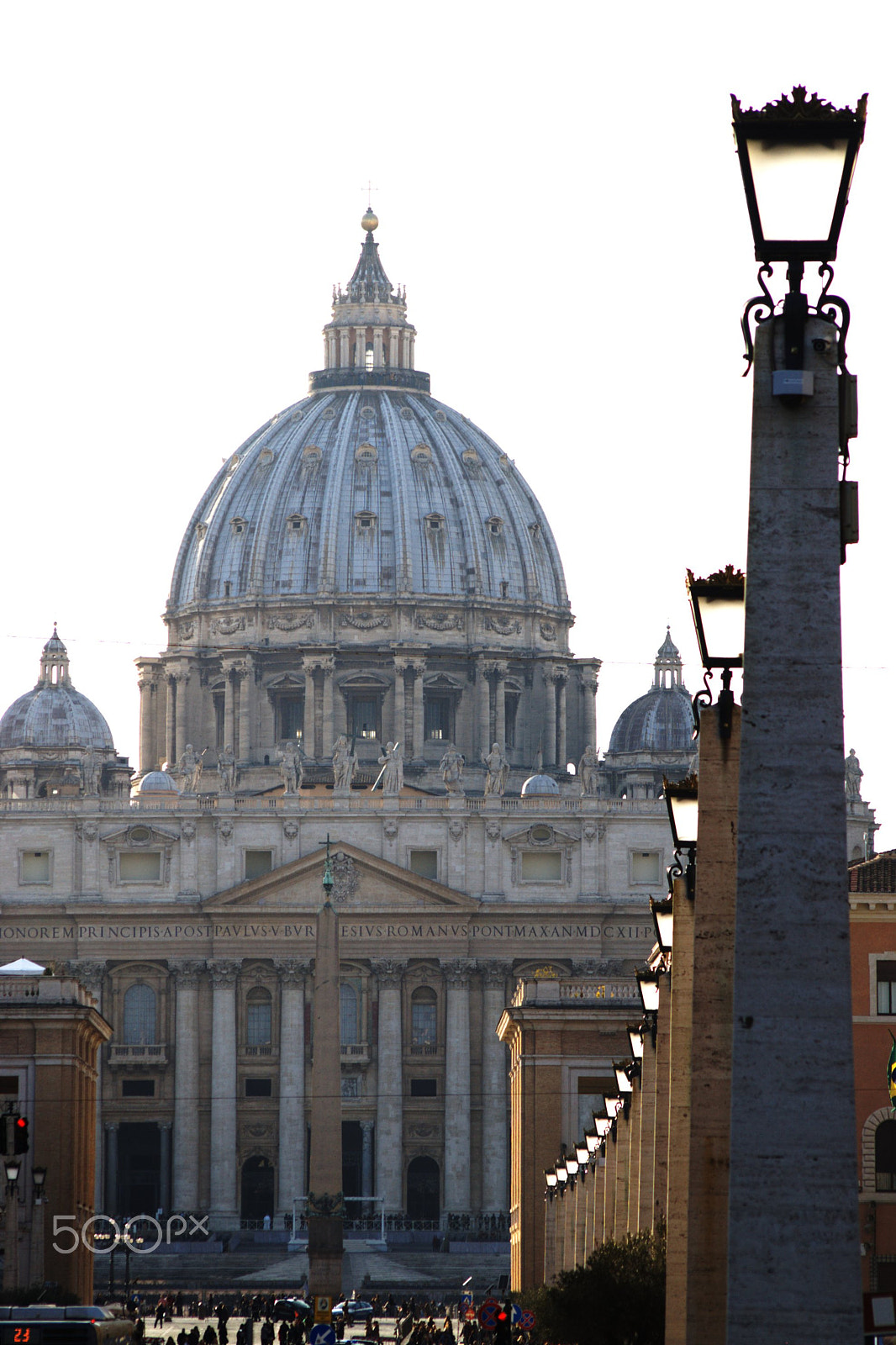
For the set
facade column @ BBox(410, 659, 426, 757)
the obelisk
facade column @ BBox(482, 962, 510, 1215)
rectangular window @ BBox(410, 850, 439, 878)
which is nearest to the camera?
the obelisk

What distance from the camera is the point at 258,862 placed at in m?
121

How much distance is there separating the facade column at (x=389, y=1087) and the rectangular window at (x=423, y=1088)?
0.87 metres

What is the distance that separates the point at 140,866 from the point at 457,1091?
15597 millimetres

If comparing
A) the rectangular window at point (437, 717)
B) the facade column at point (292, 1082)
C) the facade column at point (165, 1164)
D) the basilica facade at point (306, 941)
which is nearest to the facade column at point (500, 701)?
the rectangular window at point (437, 717)

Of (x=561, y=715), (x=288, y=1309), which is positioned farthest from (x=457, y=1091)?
(x=288, y=1309)

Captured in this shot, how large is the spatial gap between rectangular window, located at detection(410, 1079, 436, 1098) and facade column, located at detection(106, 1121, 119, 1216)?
11479mm

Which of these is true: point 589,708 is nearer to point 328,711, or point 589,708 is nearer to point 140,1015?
point 328,711

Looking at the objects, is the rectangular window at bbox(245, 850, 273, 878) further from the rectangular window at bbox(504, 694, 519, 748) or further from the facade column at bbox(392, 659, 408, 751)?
the rectangular window at bbox(504, 694, 519, 748)

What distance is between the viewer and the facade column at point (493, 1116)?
11675 cm

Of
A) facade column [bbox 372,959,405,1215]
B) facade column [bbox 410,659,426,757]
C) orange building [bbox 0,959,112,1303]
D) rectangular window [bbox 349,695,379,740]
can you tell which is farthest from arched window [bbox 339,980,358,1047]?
orange building [bbox 0,959,112,1303]

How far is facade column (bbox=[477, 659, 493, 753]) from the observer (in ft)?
465

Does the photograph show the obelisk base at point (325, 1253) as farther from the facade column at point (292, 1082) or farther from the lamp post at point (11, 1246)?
the facade column at point (292, 1082)

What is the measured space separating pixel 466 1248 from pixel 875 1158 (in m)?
57.7

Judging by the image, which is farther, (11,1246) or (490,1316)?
(11,1246)
